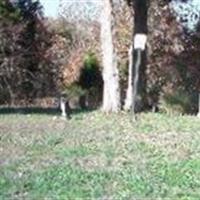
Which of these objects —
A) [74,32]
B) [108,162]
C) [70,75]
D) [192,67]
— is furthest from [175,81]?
[108,162]

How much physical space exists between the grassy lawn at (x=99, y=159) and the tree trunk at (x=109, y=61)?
291 centimetres

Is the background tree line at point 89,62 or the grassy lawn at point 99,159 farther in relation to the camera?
the background tree line at point 89,62

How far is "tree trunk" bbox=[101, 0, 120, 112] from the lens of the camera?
771 inches

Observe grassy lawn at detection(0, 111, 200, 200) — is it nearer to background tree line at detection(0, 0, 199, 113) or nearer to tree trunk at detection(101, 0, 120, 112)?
tree trunk at detection(101, 0, 120, 112)

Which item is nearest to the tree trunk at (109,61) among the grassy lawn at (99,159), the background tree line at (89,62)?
the background tree line at (89,62)

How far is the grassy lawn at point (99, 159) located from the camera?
8711 mm

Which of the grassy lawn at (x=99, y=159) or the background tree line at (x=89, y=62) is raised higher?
the background tree line at (x=89, y=62)

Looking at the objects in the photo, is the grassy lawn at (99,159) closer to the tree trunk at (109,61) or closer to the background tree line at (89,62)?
the tree trunk at (109,61)

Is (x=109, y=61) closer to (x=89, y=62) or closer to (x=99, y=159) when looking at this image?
(x=89, y=62)

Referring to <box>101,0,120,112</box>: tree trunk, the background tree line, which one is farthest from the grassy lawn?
the background tree line

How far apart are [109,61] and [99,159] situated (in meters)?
8.93

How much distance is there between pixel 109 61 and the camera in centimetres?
1975

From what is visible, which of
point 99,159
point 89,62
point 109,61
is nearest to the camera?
point 99,159

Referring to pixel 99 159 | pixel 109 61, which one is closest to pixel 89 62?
pixel 109 61
